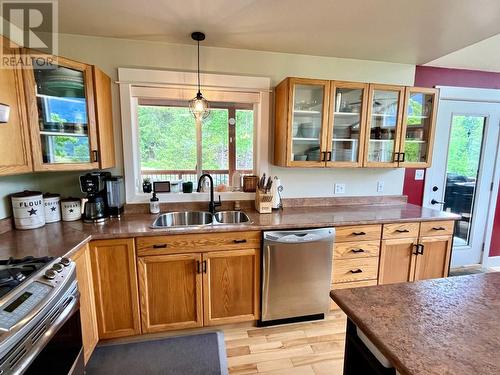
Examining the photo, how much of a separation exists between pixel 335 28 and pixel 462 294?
73.3 inches

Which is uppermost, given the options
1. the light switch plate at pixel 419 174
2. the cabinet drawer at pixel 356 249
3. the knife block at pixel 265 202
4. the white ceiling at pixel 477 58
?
the white ceiling at pixel 477 58

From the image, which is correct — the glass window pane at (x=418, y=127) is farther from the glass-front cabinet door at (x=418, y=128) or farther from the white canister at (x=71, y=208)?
the white canister at (x=71, y=208)

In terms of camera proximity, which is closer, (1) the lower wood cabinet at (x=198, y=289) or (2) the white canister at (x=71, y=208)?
(1) the lower wood cabinet at (x=198, y=289)

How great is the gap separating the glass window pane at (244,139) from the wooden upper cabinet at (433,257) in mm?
1768

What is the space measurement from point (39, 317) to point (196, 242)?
98 centimetres

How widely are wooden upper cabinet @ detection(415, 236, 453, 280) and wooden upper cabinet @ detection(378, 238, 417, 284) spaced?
0.23 ft

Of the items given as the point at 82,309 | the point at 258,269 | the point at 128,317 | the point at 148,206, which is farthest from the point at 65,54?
the point at 258,269

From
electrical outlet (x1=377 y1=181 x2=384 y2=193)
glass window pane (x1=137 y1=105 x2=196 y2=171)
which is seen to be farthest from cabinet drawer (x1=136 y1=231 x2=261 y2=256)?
electrical outlet (x1=377 y1=181 x2=384 y2=193)

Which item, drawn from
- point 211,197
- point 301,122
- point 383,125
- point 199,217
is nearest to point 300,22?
point 301,122

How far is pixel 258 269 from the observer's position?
204cm

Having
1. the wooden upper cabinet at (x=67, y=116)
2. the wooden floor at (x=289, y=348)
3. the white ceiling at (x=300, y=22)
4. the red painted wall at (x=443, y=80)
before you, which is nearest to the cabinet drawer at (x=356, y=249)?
the wooden floor at (x=289, y=348)

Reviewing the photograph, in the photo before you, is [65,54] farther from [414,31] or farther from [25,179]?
[414,31]

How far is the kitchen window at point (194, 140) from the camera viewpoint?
2.50 metres

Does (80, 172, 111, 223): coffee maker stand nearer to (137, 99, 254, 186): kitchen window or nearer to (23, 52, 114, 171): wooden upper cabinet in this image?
(23, 52, 114, 171): wooden upper cabinet
